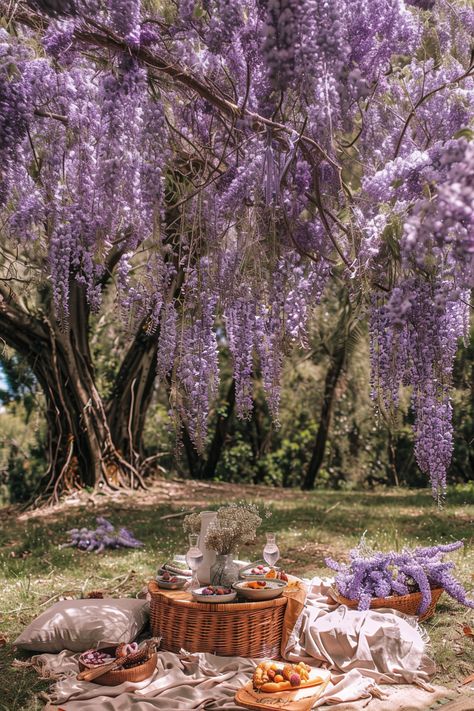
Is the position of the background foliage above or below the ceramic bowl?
above

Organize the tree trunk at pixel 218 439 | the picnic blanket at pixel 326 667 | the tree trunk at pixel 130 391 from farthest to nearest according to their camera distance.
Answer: the tree trunk at pixel 218 439 → the tree trunk at pixel 130 391 → the picnic blanket at pixel 326 667

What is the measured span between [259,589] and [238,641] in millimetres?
265

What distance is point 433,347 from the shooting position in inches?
128

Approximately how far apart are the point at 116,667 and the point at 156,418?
810 cm

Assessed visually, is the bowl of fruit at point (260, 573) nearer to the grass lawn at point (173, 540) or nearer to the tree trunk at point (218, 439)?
the grass lawn at point (173, 540)

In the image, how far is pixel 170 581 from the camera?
3.79 metres

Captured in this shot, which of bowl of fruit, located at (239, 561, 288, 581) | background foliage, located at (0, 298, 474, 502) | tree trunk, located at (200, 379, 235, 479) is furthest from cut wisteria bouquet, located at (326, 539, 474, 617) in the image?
tree trunk, located at (200, 379, 235, 479)

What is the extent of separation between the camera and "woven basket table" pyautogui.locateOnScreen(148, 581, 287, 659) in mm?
3506

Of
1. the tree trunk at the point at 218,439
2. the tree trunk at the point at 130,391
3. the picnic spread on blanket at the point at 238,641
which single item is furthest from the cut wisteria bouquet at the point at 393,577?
the tree trunk at the point at 218,439

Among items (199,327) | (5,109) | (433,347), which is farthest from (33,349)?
(433,347)

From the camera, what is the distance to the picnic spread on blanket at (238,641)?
3.19m

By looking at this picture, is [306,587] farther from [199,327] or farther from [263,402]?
[263,402]

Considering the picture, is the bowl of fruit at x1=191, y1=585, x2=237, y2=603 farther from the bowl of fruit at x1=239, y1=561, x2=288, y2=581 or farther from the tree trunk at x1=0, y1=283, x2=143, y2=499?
the tree trunk at x1=0, y1=283, x2=143, y2=499

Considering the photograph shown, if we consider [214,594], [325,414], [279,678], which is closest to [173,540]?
[214,594]
